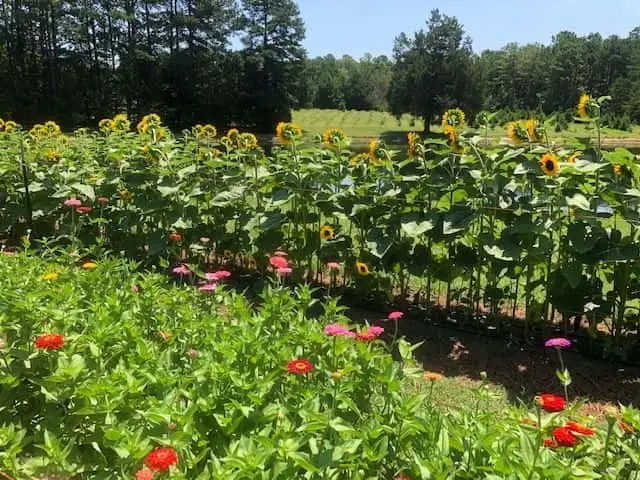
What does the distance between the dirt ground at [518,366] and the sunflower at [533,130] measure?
45.0 inches

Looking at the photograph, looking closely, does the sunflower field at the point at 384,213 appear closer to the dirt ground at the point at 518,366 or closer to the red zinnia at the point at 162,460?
the dirt ground at the point at 518,366

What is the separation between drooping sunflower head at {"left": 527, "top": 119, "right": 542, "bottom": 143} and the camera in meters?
3.43

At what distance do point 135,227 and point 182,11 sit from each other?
36.2 m

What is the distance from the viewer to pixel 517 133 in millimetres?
3467

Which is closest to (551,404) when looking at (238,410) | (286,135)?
(238,410)

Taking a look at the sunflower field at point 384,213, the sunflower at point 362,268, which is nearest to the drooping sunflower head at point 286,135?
the sunflower field at point 384,213

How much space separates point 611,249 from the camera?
3127 millimetres

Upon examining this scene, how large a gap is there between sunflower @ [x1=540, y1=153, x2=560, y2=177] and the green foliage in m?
1.51

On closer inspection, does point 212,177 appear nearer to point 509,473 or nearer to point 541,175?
point 541,175

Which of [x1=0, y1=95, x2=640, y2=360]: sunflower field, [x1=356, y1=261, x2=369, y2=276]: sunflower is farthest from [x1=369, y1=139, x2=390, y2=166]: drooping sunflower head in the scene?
[x1=356, y1=261, x2=369, y2=276]: sunflower

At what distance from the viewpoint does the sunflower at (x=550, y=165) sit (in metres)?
3.12

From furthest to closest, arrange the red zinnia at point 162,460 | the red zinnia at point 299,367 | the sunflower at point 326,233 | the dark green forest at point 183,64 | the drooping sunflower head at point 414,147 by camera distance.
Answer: the dark green forest at point 183,64 < the sunflower at point 326,233 < the drooping sunflower head at point 414,147 < the red zinnia at point 299,367 < the red zinnia at point 162,460

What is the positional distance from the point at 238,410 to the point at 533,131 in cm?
250

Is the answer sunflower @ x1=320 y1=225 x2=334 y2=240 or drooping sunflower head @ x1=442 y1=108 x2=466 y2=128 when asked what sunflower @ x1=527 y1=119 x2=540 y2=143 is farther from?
sunflower @ x1=320 y1=225 x2=334 y2=240
